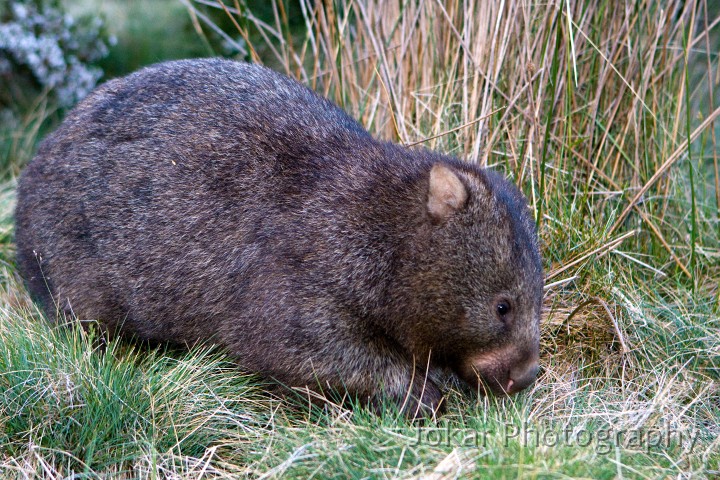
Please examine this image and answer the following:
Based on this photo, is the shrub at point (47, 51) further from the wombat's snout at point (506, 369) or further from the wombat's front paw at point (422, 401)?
the wombat's snout at point (506, 369)

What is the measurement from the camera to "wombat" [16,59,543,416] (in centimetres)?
385

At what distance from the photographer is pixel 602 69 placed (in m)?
5.07

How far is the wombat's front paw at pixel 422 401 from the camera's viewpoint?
3945 mm

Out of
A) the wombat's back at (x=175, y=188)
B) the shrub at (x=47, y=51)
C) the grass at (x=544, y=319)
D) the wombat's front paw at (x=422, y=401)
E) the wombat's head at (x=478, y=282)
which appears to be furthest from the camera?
the shrub at (x=47, y=51)

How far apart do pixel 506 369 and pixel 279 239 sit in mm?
1168

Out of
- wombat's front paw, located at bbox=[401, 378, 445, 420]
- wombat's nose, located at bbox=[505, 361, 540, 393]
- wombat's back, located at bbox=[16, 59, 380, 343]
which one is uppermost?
wombat's back, located at bbox=[16, 59, 380, 343]

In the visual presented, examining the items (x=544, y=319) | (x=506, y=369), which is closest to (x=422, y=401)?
(x=506, y=369)

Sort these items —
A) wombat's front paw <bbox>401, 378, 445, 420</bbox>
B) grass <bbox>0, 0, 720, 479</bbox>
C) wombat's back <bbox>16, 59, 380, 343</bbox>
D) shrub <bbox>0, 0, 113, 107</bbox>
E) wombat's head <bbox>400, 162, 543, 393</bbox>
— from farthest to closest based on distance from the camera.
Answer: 1. shrub <bbox>0, 0, 113, 107</bbox>
2. wombat's back <bbox>16, 59, 380, 343</bbox>
3. wombat's front paw <bbox>401, 378, 445, 420</bbox>
4. wombat's head <bbox>400, 162, 543, 393</bbox>
5. grass <bbox>0, 0, 720, 479</bbox>

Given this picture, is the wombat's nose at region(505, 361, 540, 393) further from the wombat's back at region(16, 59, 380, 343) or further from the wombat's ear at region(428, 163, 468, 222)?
the wombat's back at region(16, 59, 380, 343)

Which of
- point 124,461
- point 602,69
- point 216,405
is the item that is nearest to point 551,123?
point 602,69

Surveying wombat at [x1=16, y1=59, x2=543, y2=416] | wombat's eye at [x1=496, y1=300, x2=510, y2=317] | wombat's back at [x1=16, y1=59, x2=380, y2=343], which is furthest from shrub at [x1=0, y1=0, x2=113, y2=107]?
wombat's eye at [x1=496, y1=300, x2=510, y2=317]

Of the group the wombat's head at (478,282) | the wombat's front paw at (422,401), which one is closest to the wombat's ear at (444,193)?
the wombat's head at (478,282)

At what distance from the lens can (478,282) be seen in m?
3.81

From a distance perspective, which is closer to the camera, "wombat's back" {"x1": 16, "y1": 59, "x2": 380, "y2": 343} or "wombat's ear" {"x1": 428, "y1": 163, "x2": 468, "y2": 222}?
"wombat's ear" {"x1": 428, "y1": 163, "x2": 468, "y2": 222}
